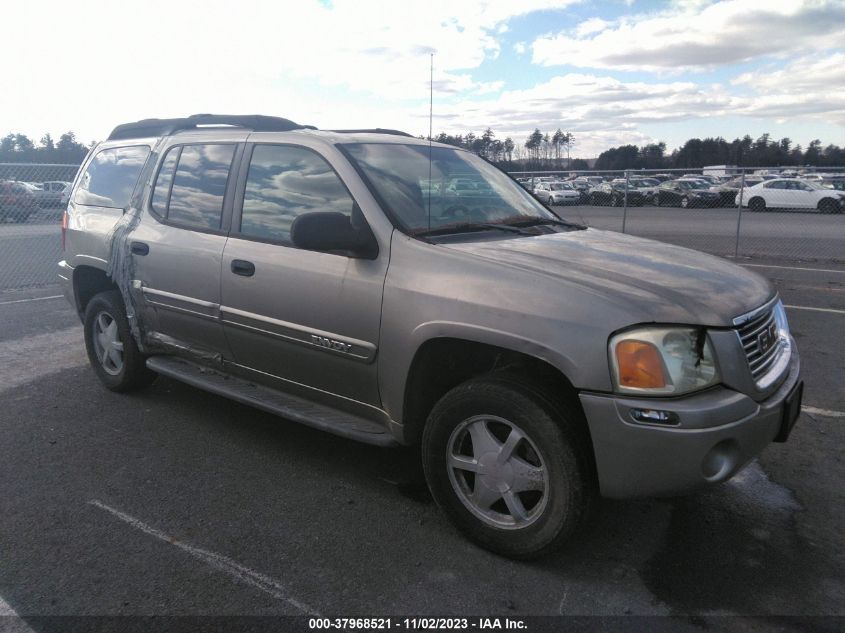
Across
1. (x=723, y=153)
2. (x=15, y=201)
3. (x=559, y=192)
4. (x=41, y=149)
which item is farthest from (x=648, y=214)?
(x=723, y=153)

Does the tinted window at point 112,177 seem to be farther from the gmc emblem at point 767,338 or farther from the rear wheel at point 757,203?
the rear wheel at point 757,203

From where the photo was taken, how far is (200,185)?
4344mm

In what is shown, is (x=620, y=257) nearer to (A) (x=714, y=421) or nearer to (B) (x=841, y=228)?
(A) (x=714, y=421)

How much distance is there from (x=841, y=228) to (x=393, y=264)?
1543cm

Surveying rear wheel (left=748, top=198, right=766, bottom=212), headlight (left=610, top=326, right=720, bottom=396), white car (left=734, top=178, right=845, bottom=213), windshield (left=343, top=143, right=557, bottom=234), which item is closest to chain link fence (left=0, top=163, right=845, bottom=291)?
white car (left=734, top=178, right=845, bottom=213)

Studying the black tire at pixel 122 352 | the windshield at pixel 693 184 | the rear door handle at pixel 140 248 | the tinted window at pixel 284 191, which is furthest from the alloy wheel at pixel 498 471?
the windshield at pixel 693 184

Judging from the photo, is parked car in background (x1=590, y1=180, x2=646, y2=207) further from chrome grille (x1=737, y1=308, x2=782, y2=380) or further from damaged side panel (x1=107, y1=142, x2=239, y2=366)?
chrome grille (x1=737, y1=308, x2=782, y2=380)

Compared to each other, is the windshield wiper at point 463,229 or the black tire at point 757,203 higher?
the windshield wiper at point 463,229

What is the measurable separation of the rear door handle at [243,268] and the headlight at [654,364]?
6.85 ft

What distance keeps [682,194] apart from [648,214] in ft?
6.90

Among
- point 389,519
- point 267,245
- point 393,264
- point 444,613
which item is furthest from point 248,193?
point 444,613

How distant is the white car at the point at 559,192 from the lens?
16.5m

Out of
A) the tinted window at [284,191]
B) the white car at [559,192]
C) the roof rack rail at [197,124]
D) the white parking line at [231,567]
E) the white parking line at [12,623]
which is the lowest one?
the white parking line at [12,623]

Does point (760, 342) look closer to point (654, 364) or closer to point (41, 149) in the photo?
point (654, 364)
